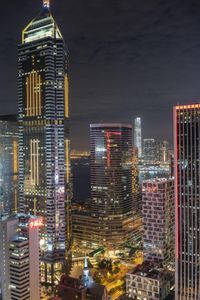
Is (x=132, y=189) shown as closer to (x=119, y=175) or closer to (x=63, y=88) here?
(x=119, y=175)

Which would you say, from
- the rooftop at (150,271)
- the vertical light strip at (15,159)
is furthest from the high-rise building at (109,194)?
the rooftop at (150,271)

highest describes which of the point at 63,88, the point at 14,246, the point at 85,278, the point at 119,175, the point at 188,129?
the point at 63,88

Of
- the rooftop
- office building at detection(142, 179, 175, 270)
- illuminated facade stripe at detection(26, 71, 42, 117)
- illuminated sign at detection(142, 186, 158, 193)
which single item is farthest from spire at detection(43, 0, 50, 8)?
the rooftop

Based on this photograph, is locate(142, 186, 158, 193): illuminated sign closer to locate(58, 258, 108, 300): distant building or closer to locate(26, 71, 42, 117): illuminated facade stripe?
locate(58, 258, 108, 300): distant building

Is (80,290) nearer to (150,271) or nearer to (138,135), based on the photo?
(150,271)

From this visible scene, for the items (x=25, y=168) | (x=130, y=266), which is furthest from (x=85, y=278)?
(x=25, y=168)

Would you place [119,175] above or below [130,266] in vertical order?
above

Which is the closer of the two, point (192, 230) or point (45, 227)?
point (192, 230)
